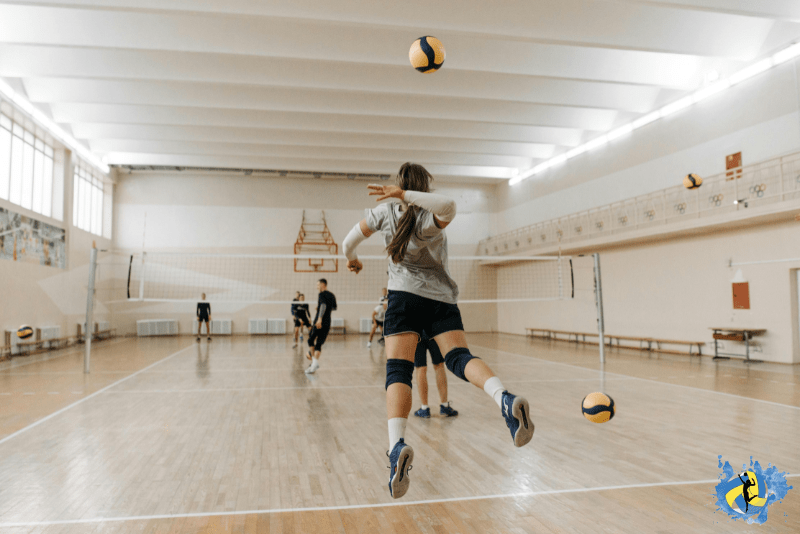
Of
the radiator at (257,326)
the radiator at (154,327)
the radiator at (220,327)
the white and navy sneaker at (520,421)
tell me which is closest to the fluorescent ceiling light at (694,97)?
the white and navy sneaker at (520,421)

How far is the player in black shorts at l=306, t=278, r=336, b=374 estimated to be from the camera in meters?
8.59

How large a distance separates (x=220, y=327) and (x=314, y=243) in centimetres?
505

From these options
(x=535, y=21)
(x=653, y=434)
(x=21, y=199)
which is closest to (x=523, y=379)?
(x=653, y=434)

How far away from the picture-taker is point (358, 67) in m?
12.4

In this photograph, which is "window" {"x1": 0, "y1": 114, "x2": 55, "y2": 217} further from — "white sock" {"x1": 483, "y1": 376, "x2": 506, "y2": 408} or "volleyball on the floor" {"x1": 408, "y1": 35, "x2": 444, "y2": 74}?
"white sock" {"x1": 483, "y1": 376, "x2": 506, "y2": 408}

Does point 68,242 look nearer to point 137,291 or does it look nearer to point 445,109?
point 137,291

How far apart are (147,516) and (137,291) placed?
1958 centimetres

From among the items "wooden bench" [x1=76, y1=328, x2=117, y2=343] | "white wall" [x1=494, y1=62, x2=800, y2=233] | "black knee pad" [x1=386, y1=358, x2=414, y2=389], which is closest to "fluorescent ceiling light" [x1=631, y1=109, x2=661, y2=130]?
"white wall" [x1=494, y1=62, x2=800, y2=233]

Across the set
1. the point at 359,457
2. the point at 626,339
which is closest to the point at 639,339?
the point at 626,339

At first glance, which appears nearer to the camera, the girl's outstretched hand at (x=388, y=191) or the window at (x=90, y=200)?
the girl's outstretched hand at (x=388, y=191)

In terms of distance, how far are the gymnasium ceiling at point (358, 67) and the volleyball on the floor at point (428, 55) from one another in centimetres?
612

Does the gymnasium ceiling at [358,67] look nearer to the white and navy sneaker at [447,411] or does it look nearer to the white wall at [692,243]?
the white wall at [692,243]

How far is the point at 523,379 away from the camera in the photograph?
8.20 meters

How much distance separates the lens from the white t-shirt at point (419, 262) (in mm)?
2518
